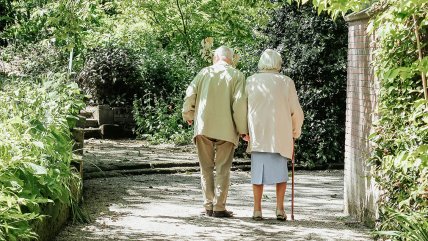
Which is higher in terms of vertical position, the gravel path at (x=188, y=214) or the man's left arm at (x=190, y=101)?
the man's left arm at (x=190, y=101)

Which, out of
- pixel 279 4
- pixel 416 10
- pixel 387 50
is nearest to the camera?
pixel 416 10

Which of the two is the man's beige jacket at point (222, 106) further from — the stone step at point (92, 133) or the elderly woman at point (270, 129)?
the stone step at point (92, 133)

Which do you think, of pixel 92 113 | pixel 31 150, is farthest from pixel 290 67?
pixel 31 150

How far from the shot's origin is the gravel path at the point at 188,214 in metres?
7.68

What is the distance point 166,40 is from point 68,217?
13.9m

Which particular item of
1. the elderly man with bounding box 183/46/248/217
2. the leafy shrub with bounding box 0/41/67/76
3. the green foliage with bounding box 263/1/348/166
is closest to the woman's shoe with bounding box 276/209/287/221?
the elderly man with bounding box 183/46/248/217

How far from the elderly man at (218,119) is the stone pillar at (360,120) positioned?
117 cm

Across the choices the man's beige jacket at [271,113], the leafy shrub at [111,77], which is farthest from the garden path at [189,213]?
the leafy shrub at [111,77]

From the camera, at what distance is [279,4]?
15.9 m

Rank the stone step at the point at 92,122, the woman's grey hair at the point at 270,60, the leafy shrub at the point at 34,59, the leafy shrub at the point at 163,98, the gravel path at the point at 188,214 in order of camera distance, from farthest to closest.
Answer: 1. the leafy shrub at the point at 34,59
2. the stone step at the point at 92,122
3. the leafy shrub at the point at 163,98
4. the woman's grey hair at the point at 270,60
5. the gravel path at the point at 188,214

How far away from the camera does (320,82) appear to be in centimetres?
1475

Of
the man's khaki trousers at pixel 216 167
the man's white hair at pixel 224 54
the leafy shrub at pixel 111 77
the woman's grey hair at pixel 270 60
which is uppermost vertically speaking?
the leafy shrub at pixel 111 77

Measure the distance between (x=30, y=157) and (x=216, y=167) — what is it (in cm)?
329

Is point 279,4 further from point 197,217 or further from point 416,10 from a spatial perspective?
point 416,10
